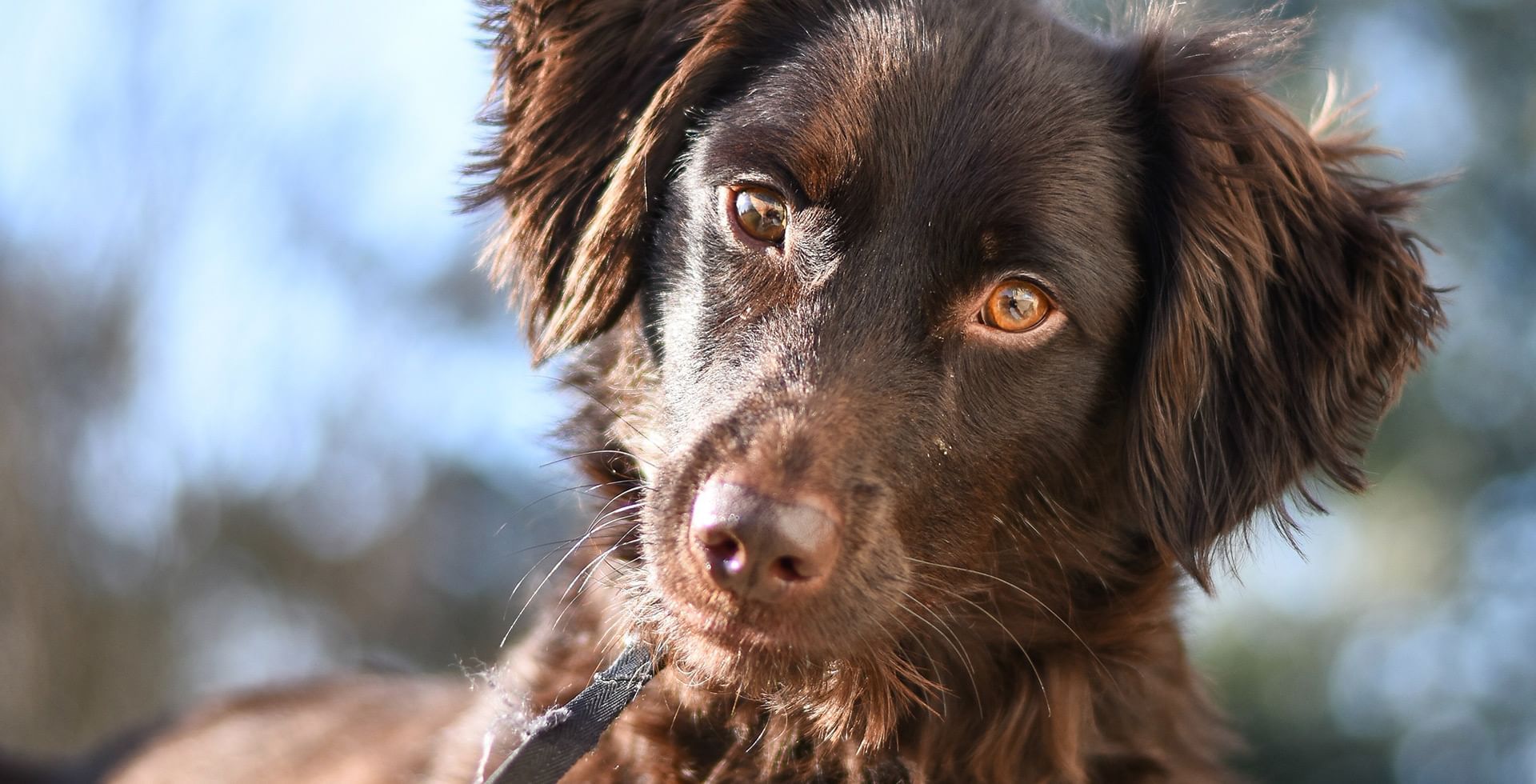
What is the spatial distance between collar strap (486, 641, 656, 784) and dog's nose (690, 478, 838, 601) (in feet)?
1.47

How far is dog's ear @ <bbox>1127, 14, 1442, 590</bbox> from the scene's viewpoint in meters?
2.45

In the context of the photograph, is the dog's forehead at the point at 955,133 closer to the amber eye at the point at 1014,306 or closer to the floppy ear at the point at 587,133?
the amber eye at the point at 1014,306

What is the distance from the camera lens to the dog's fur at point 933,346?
2.28 metres

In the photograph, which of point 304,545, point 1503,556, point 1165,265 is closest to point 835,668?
point 1165,265

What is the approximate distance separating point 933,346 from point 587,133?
1.01m

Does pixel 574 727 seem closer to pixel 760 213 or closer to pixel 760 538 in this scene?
pixel 760 538

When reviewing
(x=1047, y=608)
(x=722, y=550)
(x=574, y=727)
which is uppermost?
(x=1047, y=608)

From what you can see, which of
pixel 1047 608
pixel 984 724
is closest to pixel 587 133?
pixel 1047 608

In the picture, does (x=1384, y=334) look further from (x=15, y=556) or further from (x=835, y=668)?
(x=15, y=556)

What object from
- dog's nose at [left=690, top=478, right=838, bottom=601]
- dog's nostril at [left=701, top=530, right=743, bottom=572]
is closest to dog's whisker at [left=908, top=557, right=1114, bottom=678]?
dog's nose at [left=690, top=478, right=838, bottom=601]

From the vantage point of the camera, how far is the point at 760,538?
6.40 feet

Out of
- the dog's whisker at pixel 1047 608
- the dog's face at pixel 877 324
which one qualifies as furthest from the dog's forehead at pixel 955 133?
the dog's whisker at pixel 1047 608

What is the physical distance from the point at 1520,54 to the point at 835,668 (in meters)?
5.53

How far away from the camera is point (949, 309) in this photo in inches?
91.9
